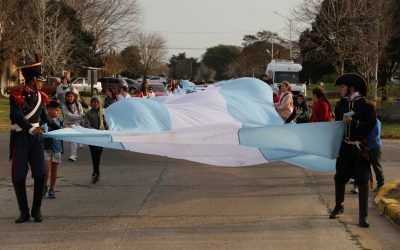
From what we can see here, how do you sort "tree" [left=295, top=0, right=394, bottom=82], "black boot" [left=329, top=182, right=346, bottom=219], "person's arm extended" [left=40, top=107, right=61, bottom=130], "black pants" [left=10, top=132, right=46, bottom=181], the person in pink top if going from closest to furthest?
"black pants" [left=10, top=132, right=46, bottom=181]
"black boot" [left=329, top=182, right=346, bottom=219]
"person's arm extended" [left=40, top=107, right=61, bottom=130]
the person in pink top
"tree" [left=295, top=0, right=394, bottom=82]

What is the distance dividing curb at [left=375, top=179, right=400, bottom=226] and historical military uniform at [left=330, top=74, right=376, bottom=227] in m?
0.45

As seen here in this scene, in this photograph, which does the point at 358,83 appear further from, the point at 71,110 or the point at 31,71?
the point at 71,110

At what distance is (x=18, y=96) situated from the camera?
716 centimetres

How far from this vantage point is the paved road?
6.43 meters

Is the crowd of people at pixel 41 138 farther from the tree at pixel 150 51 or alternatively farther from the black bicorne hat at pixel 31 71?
→ the tree at pixel 150 51

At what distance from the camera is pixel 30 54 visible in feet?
140

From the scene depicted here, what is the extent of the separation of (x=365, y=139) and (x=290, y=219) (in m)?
1.41

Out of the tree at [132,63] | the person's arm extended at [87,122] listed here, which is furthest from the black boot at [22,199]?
the tree at [132,63]

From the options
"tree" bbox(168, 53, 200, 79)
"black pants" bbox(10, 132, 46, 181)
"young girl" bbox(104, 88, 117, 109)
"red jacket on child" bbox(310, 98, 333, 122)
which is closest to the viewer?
"black pants" bbox(10, 132, 46, 181)

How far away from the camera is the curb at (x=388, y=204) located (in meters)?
7.39

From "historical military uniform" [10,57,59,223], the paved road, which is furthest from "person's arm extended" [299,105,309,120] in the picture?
"historical military uniform" [10,57,59,223]

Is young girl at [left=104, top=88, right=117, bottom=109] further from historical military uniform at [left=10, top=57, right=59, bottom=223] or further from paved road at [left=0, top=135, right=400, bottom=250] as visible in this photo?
historical military uniform at [left=10, top=57, right=59, bottom=223]

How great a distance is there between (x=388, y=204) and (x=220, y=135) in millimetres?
2494

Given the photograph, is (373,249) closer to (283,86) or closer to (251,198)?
(251,198)
